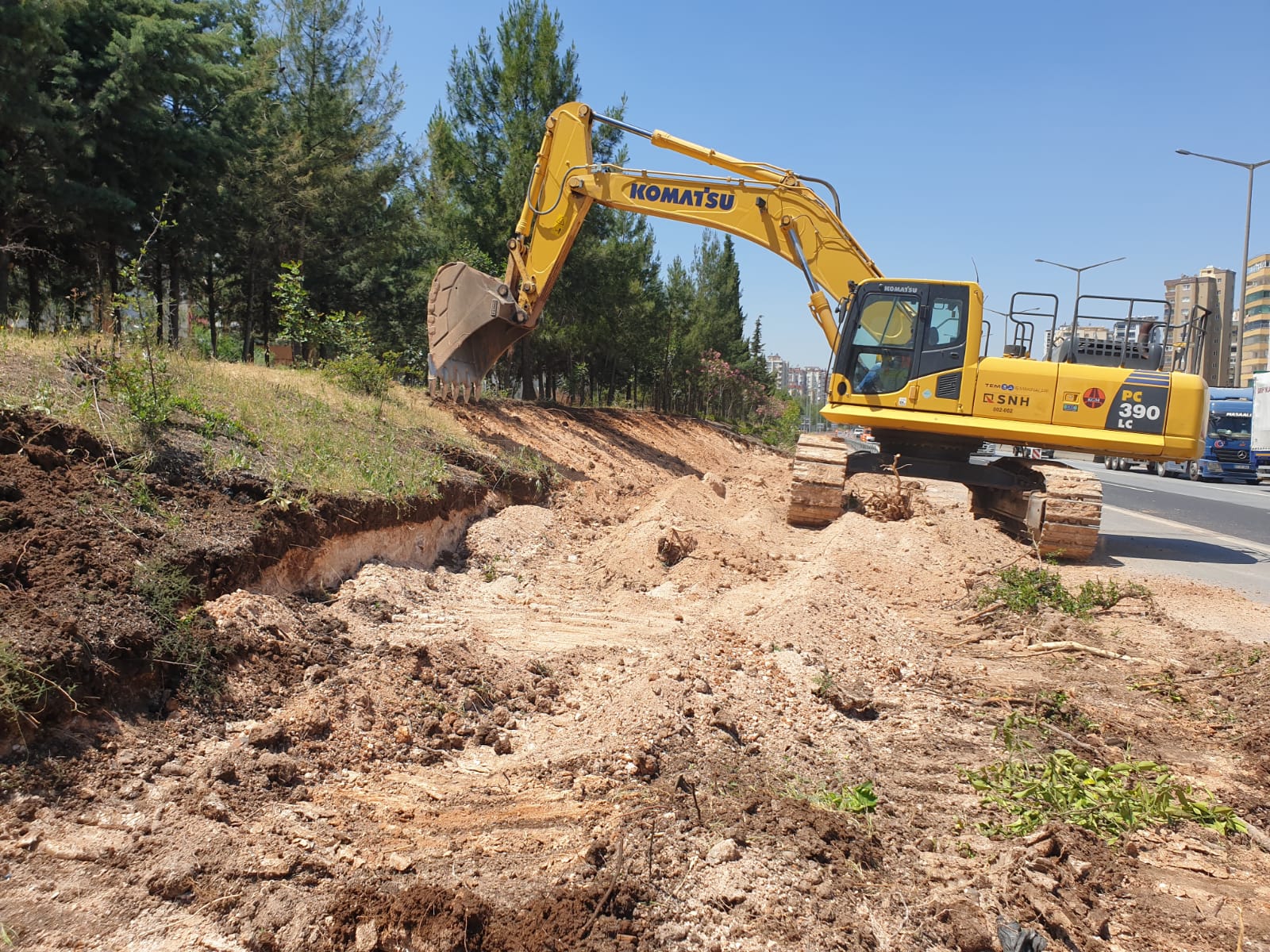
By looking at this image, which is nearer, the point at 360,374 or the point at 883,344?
the point at 360,374

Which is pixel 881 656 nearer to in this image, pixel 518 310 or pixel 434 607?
pixel 434 607

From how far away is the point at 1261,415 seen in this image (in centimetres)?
2503

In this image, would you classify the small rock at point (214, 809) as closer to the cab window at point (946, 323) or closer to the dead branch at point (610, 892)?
the dead branch at point (610, 892)

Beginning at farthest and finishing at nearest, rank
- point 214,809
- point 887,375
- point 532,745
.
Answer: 1. point 887,375
2. point 532,745
3. point 214,809

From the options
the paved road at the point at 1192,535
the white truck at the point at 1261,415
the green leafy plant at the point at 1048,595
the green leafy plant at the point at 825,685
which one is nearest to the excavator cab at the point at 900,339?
the paved road at the point at 1192,535

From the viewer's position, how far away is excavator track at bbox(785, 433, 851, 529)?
10.8 metres

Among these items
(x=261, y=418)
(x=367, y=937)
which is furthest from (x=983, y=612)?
(x=261, y=418)

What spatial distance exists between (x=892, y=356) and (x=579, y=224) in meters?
4.78

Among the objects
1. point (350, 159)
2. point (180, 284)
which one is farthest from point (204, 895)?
point (180, 284)

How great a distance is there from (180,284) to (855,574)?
18.2 metres

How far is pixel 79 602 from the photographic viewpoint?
401cm

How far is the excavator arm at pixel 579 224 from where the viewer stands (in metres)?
11.4

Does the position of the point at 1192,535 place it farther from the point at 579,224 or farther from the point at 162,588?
the point at 162,588

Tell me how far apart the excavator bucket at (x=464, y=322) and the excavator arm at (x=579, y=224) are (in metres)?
0.01
